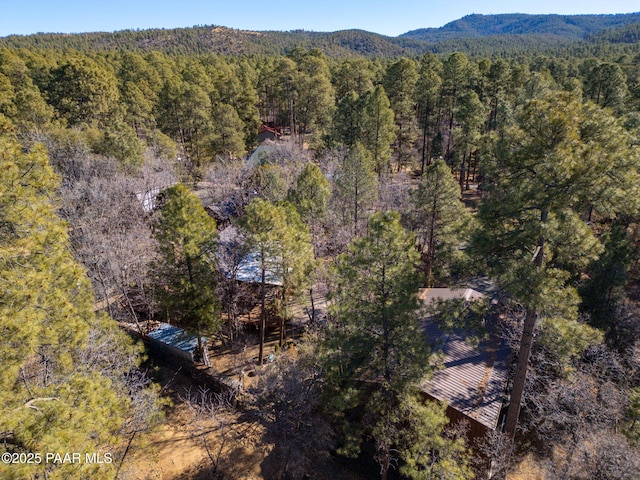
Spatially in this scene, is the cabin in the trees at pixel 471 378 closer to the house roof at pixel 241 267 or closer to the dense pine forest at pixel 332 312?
the dense pine forest at pixel 332 312

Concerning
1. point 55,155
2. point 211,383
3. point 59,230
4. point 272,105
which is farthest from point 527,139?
point 272,105

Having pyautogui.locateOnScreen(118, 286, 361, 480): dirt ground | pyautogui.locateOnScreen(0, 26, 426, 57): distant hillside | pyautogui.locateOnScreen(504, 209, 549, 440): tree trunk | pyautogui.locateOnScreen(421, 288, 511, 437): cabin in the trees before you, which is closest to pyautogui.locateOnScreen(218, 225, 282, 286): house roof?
pyautogui.locateOnScreen(118, 286, 361, 480): dirt ground

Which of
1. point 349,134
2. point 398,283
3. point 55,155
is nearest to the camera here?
point 398,283

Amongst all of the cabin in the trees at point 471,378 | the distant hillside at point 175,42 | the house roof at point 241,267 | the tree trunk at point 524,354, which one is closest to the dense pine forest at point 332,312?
the tree trunk at point 524,354

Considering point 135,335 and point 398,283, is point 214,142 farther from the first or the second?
point 398,283

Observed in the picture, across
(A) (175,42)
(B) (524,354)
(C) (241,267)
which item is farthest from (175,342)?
(A) (175,42)

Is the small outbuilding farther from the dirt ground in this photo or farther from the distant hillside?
the distant hillside

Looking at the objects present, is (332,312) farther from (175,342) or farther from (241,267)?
(175,342)
